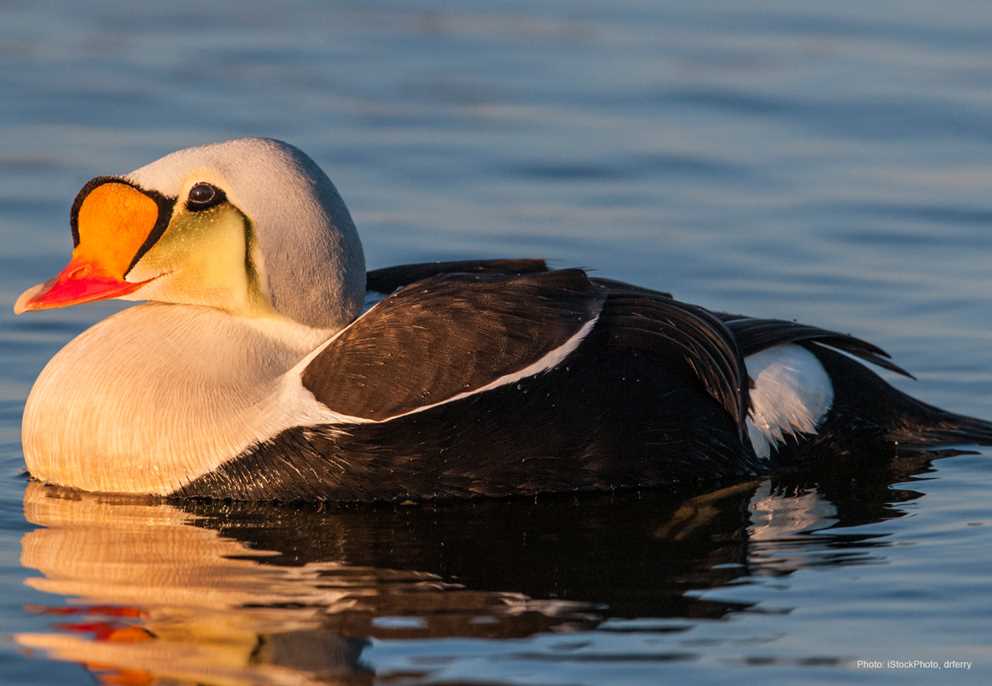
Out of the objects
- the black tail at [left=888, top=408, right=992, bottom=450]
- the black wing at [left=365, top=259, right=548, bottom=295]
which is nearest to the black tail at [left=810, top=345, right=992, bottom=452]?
the black tail at [left=888, top=408, right=992, bottom=450]

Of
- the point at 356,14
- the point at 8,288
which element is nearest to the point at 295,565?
the point at 8,288

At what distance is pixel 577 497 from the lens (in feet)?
22.4

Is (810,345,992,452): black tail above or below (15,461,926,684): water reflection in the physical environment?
above

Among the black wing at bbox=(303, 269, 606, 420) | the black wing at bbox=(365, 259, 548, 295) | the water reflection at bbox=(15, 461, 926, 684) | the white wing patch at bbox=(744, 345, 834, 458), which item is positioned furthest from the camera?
the black wing at bbox=(365, 259, 548, 295)

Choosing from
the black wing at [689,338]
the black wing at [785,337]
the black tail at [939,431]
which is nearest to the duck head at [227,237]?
the black wing at [689,338]

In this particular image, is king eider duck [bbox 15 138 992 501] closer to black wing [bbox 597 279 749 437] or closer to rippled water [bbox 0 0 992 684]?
black wing [bbox 597 279 749 437]

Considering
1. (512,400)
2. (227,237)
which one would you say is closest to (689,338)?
(512,400)

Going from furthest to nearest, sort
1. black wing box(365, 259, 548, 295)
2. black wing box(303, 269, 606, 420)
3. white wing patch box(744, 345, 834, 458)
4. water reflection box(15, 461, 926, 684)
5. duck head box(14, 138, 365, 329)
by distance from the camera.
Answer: black wing box(365, 259, 548, 295)
white wing patch box(744, 345, 834, 458)
duck head box(14, 138, 365, 329)
black wing box(303, 269, 606, 420)
water reflection box(15, 461, 926, 684)

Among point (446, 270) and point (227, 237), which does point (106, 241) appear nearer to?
point (227, 237)

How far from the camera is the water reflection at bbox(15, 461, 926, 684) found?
546cm

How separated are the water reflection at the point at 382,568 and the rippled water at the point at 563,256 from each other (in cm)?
1

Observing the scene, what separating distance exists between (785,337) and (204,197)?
203 cm

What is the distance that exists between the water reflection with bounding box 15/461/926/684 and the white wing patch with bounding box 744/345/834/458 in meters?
0.17

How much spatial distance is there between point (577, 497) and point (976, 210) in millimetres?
3948
